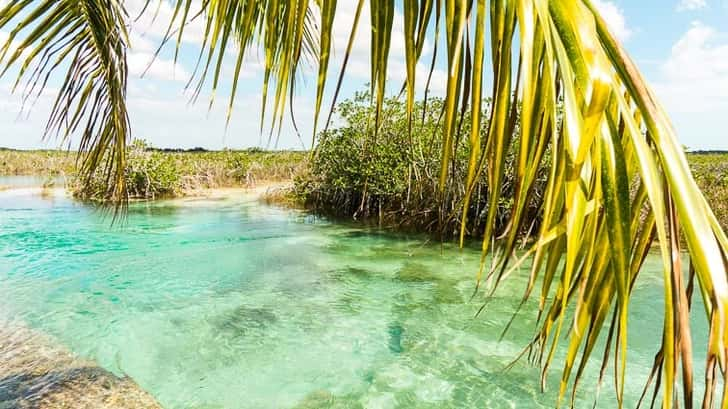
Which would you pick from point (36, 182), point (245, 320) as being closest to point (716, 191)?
point (245, 320)

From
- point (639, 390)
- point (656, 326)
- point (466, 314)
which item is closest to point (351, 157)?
point (466, 314)

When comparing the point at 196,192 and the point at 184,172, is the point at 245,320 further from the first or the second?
the point at 184,172

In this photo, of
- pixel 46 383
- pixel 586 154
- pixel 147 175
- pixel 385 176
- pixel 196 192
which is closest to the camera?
pixel 586 154

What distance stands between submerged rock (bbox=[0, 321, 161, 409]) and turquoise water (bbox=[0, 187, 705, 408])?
1.15 ft

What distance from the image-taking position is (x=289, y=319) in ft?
19.1

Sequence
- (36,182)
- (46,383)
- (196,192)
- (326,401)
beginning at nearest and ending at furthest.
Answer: (46,383), (326,401), (196,192), (36,182)

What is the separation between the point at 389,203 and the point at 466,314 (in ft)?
21.8

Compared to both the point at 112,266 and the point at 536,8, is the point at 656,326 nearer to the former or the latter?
the point at 536,8

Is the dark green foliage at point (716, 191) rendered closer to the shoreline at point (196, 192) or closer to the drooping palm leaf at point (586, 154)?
the drooping palm leaf at point (586, 154)

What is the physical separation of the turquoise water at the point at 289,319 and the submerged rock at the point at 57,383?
35 cm

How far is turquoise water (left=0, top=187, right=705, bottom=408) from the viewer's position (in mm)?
4277

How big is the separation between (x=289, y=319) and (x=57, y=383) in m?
2.52

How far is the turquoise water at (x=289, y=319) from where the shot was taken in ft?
14.0

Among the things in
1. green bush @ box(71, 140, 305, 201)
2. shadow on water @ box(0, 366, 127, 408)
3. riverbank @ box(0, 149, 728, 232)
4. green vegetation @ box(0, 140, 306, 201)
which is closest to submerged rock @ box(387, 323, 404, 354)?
riverbank @ box(0, 149, 728, 232)
